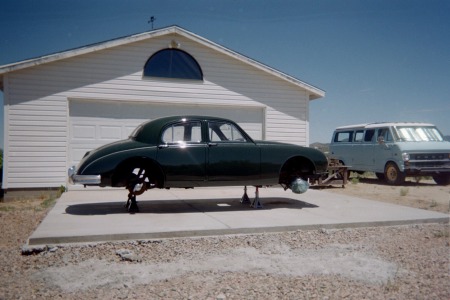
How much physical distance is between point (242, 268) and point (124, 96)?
7.48 m

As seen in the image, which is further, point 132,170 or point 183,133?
point 183,133

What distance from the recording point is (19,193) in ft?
31.7

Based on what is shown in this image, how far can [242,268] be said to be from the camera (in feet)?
13.6

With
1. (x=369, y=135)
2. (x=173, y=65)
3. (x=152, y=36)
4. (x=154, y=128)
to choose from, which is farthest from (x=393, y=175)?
(x=154, y=128)

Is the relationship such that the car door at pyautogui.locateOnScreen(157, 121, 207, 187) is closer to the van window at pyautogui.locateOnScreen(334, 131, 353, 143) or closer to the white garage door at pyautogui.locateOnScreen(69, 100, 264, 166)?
the white garage door at pyautogui.locateOnScreen(69, 100, 264, 166)

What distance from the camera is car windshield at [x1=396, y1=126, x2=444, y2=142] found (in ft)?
45.2

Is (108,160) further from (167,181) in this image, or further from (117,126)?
(117,126)

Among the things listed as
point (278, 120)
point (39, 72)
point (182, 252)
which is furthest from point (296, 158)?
point (39, 72)

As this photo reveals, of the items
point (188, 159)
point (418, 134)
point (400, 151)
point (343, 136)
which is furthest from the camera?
point (343, 136)

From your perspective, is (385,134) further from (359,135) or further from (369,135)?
(359,135)

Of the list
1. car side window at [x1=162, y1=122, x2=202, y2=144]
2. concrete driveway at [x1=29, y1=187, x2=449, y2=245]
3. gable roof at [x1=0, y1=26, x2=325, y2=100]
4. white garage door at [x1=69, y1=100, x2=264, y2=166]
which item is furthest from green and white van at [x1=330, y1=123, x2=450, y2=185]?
car side window at [x1=162, y1=122, x2=202, y2=144]

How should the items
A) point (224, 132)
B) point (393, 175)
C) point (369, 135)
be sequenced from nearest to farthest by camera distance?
point (224, 132) → point (393, 175) → point (369, 135)

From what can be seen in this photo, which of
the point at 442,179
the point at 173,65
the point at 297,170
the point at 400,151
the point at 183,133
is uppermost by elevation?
the point at 173,65

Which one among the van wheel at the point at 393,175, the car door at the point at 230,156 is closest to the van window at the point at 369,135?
the van wheel at the point at 393,175
